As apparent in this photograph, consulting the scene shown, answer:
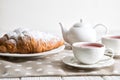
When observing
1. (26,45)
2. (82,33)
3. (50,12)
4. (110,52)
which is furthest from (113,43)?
(50,12)

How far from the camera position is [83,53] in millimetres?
906

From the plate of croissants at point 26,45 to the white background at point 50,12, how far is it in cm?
122

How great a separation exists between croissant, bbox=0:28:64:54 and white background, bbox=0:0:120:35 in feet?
4.00

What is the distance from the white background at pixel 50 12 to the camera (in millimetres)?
2285

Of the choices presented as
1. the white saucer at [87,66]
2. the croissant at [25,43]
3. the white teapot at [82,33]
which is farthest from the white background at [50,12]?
the white saucer at [87,66]

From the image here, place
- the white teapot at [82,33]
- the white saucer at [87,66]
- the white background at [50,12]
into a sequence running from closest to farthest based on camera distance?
the white saucer at [87,66]
the white teapot at [82,33]
the white background at [50,12]

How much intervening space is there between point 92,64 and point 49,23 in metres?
1.47

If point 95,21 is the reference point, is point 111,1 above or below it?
above

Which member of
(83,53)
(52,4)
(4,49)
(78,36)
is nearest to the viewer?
(83,53)

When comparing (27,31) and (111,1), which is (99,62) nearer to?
(27,31)

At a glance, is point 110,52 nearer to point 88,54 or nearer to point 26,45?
point 88,54

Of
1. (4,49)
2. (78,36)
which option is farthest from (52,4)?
(4,49)

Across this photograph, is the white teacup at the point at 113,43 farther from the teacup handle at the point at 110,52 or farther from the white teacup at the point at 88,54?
the white teacup at the point at 88,54

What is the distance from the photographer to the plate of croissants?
1.01 m
